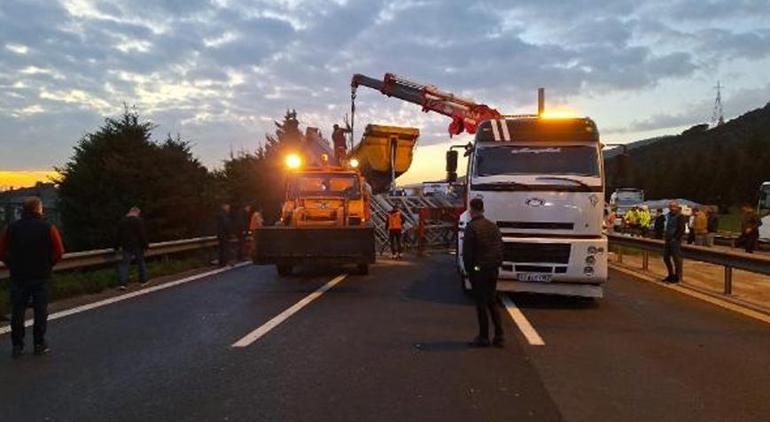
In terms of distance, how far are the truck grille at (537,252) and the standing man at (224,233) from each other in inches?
395

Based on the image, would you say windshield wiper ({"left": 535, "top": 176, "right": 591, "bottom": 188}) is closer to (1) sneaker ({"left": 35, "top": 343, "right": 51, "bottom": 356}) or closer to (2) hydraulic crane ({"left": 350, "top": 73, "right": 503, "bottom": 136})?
(1) sneaker ({"left": 35, "top": 343, "right": 51, "bottom": 356})

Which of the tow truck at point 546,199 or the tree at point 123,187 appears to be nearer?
the tow truck at point 546,199

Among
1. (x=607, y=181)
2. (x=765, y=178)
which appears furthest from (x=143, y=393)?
(x=765, y=178)

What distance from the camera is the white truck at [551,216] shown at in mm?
12586

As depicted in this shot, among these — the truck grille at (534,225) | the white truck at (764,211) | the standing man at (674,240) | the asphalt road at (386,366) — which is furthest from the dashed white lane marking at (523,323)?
the white truck at (764,211)

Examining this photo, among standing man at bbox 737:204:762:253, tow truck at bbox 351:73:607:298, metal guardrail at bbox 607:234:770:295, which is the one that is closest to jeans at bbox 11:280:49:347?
tow truck at bbox 351:73:607:298

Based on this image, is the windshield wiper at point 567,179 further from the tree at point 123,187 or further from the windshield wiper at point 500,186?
the tree at point 123,187

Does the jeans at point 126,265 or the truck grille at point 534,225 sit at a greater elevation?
the truck grille at point 534,225

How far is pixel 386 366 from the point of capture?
7.92 meters

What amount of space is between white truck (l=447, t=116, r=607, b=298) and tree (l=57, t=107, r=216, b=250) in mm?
16839

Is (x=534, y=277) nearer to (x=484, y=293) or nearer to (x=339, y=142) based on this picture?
(x=484, y=293)

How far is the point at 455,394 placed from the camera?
680cm

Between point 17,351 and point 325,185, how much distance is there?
37.3 ft

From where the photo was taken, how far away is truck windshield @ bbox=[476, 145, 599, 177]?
521 inches
